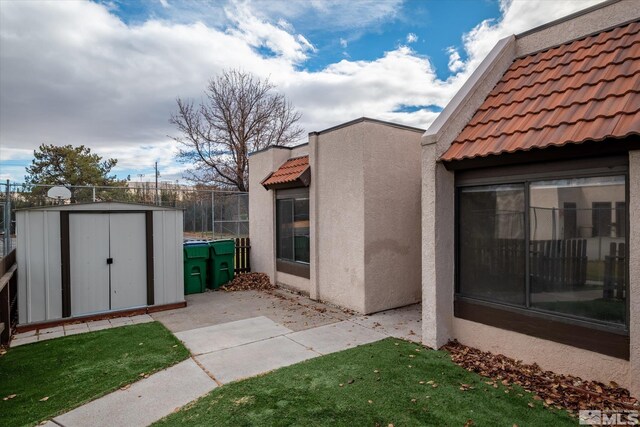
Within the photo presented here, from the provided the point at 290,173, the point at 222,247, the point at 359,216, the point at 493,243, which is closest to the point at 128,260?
the point at 222,247

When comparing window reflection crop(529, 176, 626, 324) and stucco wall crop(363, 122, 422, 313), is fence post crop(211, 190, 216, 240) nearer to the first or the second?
stucco wall crop(363, 122, 422, 313)

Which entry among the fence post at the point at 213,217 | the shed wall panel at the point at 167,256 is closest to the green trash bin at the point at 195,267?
the shed wall panel at the point at 167,256

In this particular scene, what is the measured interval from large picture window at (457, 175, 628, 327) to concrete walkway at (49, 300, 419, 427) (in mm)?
1792

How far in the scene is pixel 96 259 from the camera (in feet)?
22.2

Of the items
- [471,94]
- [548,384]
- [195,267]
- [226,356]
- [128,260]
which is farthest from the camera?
[195,267]

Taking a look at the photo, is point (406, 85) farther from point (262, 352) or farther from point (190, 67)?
point (262, 352)

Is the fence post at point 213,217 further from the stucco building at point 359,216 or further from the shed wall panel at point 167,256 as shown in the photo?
the shed wall panel at point 167,256

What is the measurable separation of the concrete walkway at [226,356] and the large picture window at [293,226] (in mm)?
2369

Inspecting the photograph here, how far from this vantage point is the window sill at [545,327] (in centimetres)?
358

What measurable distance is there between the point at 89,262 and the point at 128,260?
0.67 metres

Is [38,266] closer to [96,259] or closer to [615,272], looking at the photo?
[96,259]

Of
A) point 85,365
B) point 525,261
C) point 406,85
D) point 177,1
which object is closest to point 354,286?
point 525,261

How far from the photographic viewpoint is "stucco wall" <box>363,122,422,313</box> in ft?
22.6

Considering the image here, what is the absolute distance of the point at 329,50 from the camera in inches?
545
